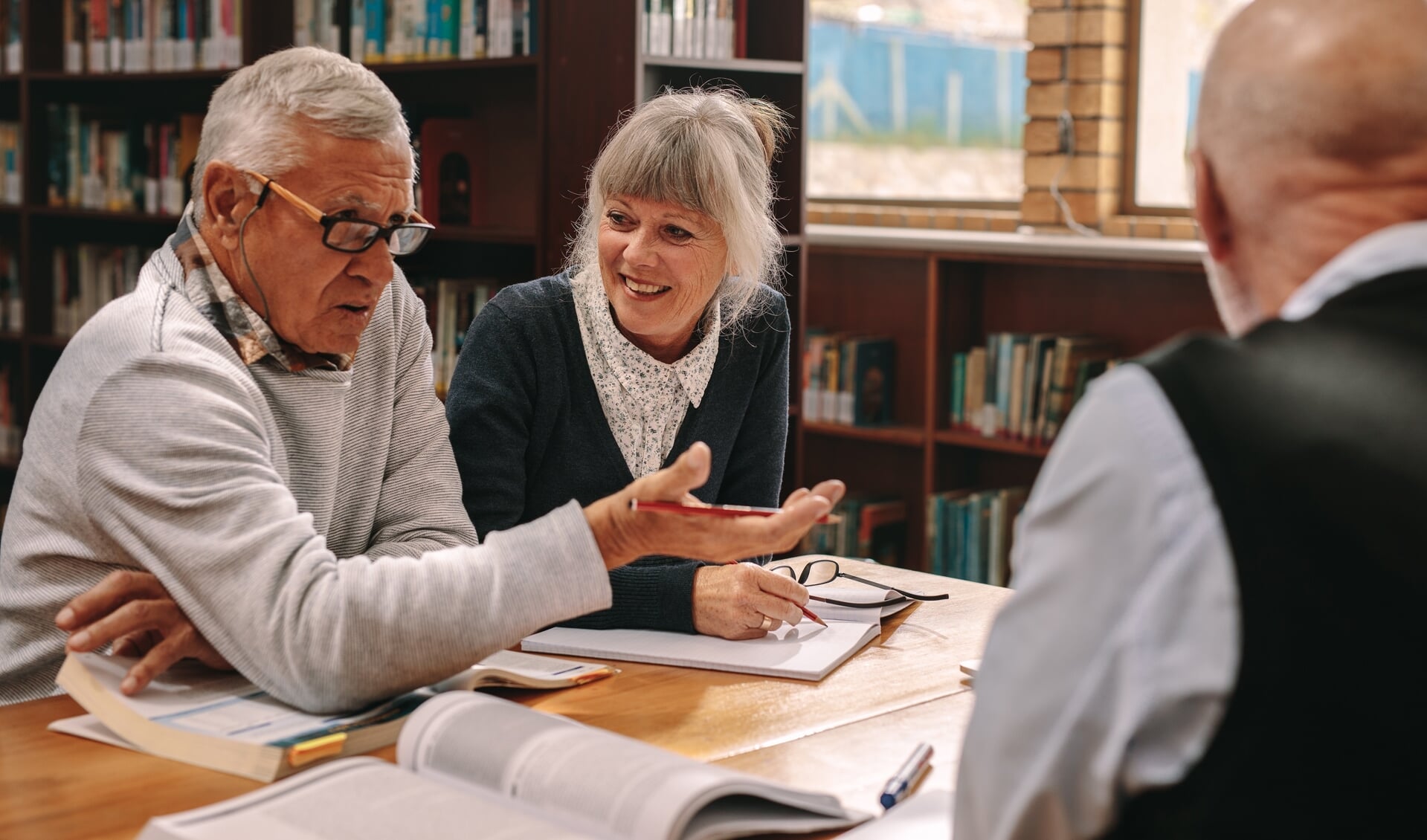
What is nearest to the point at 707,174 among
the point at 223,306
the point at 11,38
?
the point at 223,306

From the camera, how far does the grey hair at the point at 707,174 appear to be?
7.19 ft

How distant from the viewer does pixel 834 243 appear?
15.0 ft

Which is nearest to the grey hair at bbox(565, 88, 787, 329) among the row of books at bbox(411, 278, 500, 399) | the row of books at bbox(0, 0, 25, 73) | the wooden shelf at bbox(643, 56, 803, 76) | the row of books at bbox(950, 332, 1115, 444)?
the wooden shelf at bbox(643, 56, 803, 76)

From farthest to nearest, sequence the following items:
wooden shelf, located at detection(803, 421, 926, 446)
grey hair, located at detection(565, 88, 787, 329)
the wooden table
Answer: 1. wooden shelf, located at detection(803, 421, 926, 446)
2. grey hair, located at detection(565, 88, 787, 329)
3. the wooden table

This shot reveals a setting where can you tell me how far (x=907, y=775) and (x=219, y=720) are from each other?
0.63 metres

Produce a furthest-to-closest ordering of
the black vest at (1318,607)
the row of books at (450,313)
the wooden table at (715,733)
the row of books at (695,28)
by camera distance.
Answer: the row of books at (450,313) → the row of books at (695,28) → the wooden table at (715,733) → the black vest at (1318,607)

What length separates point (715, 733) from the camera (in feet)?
4.64

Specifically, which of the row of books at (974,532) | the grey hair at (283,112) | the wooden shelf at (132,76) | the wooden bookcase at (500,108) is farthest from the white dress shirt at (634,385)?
the wooden shelf at (132,76)

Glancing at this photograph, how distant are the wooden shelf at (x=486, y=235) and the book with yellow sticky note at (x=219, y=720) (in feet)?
7.30

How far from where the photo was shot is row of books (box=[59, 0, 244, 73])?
4.28 meters

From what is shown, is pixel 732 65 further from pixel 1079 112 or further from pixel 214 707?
pixel 214 707

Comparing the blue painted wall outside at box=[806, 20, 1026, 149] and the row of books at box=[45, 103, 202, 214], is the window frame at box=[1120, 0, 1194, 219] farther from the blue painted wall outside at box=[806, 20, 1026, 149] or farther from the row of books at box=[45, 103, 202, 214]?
the row of books at box=[45, 103, 202, 214]

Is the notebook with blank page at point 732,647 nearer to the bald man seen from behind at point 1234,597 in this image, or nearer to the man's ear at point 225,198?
the man's ear at point 225,198

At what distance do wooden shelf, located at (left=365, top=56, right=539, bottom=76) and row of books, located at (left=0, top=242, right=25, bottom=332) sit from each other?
1.85 m
